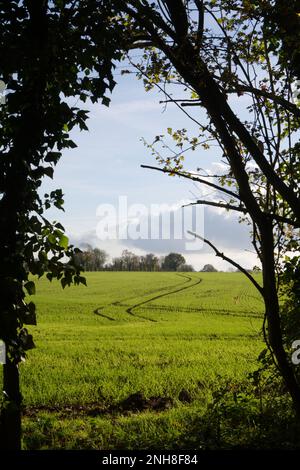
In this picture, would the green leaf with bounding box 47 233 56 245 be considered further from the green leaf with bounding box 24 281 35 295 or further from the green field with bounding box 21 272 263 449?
the green field with bounding box 21 272 263 449

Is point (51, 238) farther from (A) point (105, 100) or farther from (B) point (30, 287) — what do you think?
(A) point (105, 100)

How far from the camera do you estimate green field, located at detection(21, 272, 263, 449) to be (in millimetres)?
7789

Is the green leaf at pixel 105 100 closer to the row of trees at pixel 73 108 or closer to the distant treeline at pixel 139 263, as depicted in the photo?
the row of trees at pixel 73 108

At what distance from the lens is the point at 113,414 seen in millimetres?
9195

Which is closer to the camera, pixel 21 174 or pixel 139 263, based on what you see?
pixel 21 174

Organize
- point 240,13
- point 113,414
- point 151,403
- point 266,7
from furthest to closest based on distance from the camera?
point 151,403, point 113,414, point 240,13, point 266,7

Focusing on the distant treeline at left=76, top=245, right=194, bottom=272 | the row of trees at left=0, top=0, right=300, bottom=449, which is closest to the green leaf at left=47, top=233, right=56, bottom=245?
the row of trees at left=0, top=0, right=300, bottom=449

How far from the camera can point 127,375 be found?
1266 cm

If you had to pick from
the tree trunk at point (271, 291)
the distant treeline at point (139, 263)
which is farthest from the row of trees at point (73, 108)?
the distant treeline at point (139, 263)

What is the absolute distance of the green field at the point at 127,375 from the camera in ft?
25.6

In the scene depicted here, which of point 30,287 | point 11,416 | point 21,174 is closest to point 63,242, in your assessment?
point 30,287
